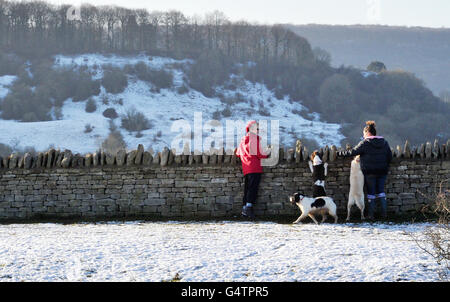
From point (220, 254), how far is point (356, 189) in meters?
4.16

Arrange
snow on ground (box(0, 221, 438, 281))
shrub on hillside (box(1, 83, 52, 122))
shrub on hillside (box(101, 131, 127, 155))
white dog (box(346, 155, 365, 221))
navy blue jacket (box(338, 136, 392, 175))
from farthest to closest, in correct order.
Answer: shrub on hillside (box(1, 83, 52, 122)) < shrub on hillside (box(101, 131, 127, 155)) < white dog (box(346, 155, 365, 221)) < navy blue jacket (box(338, 136, 392, 175)) < snow on ground (box(0, 221, 438, 281))

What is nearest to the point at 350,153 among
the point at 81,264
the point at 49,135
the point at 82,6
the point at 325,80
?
the point at 81,264

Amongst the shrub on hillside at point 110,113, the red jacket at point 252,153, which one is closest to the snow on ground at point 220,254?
the red jacket at point 252,153

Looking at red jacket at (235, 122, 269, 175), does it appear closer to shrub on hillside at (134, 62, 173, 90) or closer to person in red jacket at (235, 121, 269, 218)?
person in red jacket at (235, 121, 269, 218)

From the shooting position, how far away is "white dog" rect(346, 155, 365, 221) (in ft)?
33.7

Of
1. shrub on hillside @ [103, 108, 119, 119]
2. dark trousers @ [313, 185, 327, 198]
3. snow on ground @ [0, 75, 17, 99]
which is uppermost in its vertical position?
snow on ground @ [0, 75, 17, 99]

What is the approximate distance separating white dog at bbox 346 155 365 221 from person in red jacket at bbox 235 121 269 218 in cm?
162

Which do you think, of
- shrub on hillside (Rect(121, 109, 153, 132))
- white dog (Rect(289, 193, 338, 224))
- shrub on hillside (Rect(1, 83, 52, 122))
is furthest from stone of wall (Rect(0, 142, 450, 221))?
shrub on hillside (Rect(1, 83, 52, 122))

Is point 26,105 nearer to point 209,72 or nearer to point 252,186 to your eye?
point 209,72

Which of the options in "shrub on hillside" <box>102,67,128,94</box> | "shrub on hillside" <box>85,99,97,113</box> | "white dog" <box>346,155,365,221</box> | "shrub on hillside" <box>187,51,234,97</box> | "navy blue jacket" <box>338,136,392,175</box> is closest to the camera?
"navy blue jacket" <box>338,136,392,175</box>

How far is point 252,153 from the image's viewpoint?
10.7 meters
